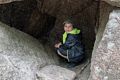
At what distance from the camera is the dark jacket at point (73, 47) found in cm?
435

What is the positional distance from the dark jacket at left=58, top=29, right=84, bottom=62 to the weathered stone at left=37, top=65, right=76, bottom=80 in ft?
0.84

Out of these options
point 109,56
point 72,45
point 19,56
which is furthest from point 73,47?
point 109,56

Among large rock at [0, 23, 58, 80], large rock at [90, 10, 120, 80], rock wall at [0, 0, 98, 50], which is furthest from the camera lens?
rock wall at [0, 0, 98, 50]

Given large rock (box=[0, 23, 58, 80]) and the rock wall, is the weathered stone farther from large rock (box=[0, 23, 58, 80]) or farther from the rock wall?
the rock wall

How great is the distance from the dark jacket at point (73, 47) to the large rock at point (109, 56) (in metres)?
0.92

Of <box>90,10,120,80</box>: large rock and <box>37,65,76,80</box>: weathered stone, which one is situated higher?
<box>90,10,120,80</box>: large rock

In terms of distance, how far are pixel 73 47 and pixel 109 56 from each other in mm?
1077

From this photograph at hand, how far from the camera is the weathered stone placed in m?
3.95

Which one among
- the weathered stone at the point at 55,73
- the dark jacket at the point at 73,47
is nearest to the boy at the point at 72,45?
the dark jacket at the point at 73,47

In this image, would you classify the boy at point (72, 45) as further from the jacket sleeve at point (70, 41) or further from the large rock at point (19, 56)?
the large rock at point (19, 56)

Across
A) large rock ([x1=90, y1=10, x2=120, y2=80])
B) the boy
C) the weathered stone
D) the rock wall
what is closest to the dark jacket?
the boy

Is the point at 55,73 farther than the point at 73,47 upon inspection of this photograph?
No

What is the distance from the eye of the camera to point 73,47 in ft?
14.3

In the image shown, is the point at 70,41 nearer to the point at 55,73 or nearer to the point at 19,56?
the point at 55,73
